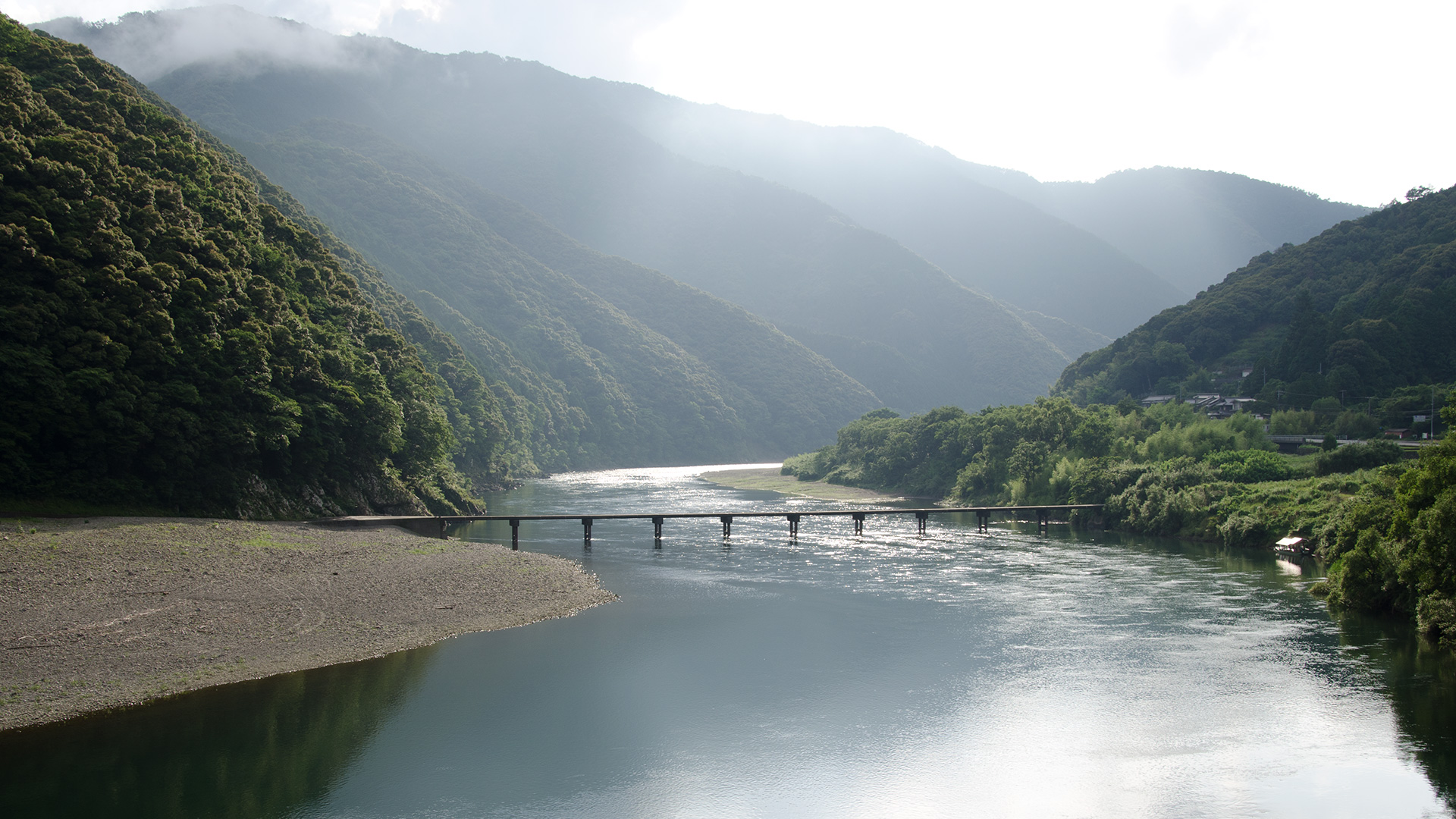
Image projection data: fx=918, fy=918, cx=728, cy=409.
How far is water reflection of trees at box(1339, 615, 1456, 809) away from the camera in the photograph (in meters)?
20.1

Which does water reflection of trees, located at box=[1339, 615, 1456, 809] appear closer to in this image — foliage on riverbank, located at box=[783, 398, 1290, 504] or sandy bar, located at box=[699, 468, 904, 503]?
foliage on riverbank, located at box=[783, 398, 1290, 504]

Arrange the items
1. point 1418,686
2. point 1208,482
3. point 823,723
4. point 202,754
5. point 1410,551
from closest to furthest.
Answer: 1. point 202,754
2. point 823,723
3. point 1418,686
4. point 1410,551
5. point 1208,482

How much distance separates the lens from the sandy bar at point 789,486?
100m

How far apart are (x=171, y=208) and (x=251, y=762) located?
39554mm

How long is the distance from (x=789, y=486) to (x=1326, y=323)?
2472 inches

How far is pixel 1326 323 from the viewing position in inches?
3868

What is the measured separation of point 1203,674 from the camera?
27.0m

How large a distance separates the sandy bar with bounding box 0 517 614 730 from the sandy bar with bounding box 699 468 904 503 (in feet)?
199

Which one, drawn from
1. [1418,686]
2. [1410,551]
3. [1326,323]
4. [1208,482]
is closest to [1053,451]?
[1208,482]

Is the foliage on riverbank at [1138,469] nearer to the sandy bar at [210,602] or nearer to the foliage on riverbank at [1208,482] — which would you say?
the foliage on riverbank at [1208,482]

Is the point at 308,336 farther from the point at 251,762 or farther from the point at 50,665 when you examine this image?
the point at 251,762

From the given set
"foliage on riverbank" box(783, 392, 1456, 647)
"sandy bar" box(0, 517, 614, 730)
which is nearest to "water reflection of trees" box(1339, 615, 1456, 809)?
"foliage on riverbank" box(783, 392, 1456, 647)

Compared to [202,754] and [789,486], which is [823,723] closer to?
[202,754]

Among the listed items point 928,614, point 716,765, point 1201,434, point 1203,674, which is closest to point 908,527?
point 1201,434
